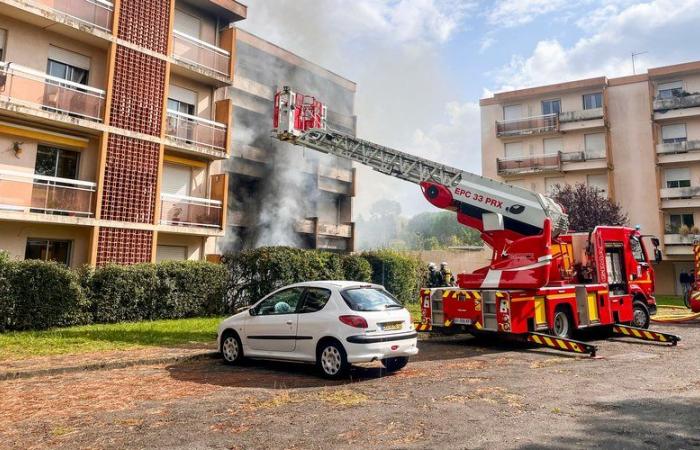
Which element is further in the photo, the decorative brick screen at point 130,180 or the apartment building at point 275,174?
the apartment building at point 275,174

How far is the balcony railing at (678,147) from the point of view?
30.1 meters

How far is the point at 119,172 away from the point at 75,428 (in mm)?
12328

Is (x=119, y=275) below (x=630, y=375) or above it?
above

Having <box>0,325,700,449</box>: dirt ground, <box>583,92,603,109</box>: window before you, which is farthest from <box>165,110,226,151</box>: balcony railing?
<box>583,92,603,109</box>: window

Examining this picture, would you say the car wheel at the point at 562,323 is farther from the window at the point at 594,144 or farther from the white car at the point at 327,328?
the window at the point at 594,144

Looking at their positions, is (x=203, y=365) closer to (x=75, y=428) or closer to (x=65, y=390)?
(x=65, y=390)

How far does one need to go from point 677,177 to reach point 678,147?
2006 millimetres

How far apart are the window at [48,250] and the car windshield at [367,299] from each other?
35.6 ft

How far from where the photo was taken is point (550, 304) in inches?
390

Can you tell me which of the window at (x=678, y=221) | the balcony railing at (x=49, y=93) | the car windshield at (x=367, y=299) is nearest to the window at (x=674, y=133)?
the window at (x=678, y=221)

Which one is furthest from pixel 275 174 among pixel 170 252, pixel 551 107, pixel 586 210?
pixel 551 107

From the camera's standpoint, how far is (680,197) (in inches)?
1189

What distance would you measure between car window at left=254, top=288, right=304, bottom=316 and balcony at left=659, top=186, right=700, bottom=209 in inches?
1248

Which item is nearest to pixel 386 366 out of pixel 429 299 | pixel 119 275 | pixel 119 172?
pixel 429 299
